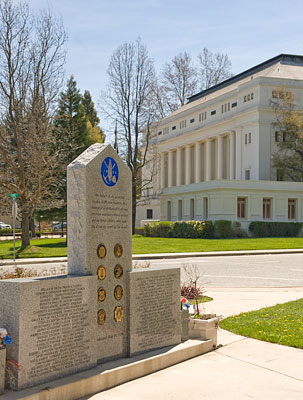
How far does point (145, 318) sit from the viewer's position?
7332 millimetres

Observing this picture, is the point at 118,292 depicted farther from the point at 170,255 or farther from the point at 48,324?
the point at 170,255

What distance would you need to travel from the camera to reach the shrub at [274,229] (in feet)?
165

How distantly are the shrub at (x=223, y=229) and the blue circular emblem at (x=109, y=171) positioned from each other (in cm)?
4197

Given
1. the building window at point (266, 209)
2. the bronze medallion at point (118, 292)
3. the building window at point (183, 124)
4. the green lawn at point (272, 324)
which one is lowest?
the green lawn at point (272, 324)

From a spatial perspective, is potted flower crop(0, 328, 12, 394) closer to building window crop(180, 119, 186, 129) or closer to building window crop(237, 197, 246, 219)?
building window crop(237, 197, 246, 219)

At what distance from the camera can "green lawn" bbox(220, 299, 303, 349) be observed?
8781 millimetres

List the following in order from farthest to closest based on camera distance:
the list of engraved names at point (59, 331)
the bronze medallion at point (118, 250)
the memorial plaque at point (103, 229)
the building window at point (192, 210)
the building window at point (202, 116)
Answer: the building window at point (202, 116)
the building window at point (192, 210)
the bronze medallion at point (118, 250)
the memorial plaque at point (103, 229)
the list of engraved names at point (59, 331)

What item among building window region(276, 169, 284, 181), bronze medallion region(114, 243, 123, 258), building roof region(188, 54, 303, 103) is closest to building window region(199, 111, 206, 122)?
building roof region(188, 54, 303, 103)

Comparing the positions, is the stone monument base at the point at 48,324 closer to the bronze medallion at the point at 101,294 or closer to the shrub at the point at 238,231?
the bronze medallion at the point at 101,294

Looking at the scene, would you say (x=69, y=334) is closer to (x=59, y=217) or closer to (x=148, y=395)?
(x=148, y=395)

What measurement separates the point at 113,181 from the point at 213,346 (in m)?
2.99

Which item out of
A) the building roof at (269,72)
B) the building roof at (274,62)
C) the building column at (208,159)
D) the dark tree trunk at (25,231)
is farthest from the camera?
the building column at (208,159)

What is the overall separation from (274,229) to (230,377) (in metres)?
45.3

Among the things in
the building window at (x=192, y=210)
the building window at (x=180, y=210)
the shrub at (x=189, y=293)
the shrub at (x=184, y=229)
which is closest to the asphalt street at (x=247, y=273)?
the shrub at (x=189, y=293)
